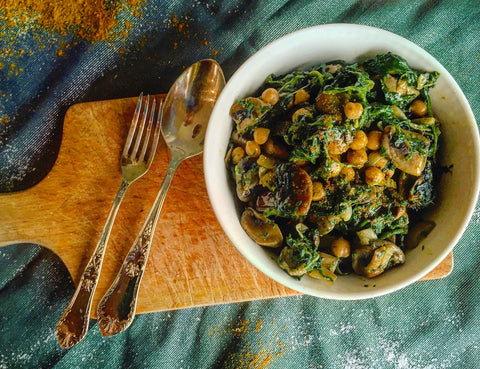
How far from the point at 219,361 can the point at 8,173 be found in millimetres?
1606

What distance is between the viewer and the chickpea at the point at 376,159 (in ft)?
5.75

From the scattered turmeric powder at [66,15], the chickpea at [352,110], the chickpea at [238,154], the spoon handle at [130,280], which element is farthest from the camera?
the scattered turmeric powder at [66,15]

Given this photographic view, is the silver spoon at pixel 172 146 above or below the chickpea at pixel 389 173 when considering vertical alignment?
above

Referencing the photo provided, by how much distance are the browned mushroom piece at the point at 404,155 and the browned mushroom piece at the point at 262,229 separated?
53 cm

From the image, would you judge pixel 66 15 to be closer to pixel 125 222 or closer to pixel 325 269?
pixel 125 222

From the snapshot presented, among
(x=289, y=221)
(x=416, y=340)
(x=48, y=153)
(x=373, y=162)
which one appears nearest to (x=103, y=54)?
(x=48, y=153)

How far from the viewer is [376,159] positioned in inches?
69.0

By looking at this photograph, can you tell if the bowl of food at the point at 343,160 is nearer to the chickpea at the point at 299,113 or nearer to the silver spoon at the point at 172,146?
the chickpea at the point at 299,113

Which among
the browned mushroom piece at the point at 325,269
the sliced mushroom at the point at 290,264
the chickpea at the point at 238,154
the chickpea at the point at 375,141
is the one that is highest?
the chickpea at the point at 238,154

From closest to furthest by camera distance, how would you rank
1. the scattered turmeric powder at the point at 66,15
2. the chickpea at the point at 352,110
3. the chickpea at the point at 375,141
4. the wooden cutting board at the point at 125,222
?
the chickpea at the point at 352,110 < the chickpea at the point at 375,141 < the wooden cutting board at the point at 125,222 < the scattered turmeric powder at the point at 66,15

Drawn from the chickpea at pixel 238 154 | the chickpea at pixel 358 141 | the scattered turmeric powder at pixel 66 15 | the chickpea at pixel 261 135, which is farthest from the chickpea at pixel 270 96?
the scattered turmeric powder at pixel 66 15

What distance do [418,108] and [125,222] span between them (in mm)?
1434

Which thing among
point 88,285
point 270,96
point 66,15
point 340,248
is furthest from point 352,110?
point 66,15

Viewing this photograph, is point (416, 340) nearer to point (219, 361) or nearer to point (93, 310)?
point (219, 361)
